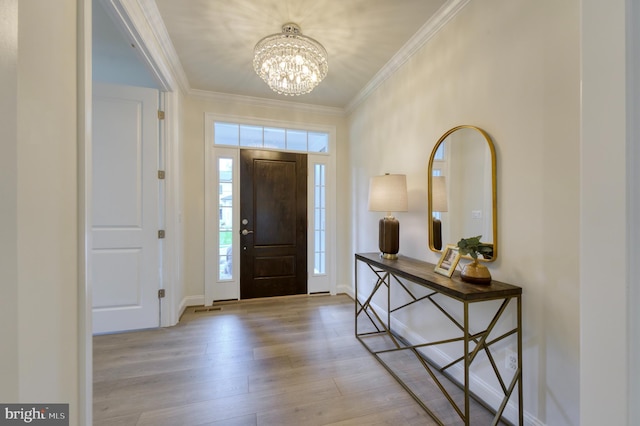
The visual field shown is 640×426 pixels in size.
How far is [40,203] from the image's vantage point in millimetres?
951

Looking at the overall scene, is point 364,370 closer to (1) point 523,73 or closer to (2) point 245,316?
(2) point 245,316

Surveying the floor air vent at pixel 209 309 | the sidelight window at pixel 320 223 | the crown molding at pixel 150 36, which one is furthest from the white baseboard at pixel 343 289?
the crown molding at pixel 150 36

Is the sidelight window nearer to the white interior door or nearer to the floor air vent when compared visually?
the floor air vent

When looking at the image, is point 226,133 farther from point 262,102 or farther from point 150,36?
point 150,36

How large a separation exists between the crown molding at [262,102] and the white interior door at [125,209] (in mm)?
727

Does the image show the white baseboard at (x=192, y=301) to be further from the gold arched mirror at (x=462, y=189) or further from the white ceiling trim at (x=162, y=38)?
the gold arched mirror at (x=462, y=189)

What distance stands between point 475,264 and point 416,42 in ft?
6.24

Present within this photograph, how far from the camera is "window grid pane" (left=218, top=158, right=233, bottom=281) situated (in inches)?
133

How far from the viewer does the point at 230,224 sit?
3.42m

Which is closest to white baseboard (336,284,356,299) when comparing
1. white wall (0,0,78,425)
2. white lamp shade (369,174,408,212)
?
white lamp shade (369,174,408,212)

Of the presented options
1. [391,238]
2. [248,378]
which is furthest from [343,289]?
[248,378]

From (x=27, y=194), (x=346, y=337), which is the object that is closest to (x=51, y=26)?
(x=27, y=194)

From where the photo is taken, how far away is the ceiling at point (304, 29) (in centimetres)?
187

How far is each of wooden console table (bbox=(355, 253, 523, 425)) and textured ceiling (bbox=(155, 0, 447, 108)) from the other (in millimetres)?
1932
